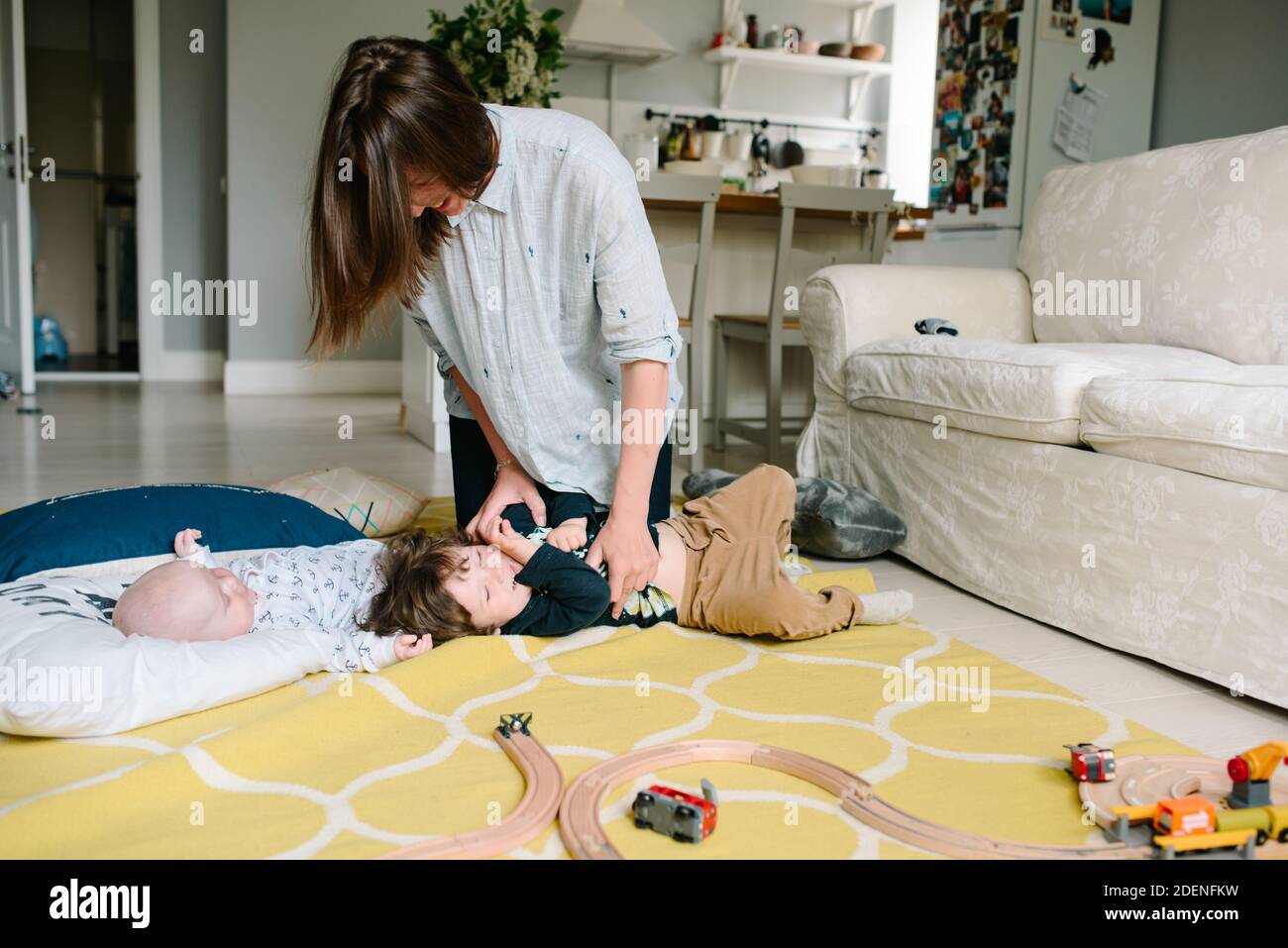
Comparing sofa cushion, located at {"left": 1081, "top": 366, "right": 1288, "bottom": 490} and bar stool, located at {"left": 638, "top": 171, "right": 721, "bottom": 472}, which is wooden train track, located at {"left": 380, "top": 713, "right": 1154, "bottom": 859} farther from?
bar stool, located at {"left": 638, "top": 171, "right": 721, "bottom": 472}

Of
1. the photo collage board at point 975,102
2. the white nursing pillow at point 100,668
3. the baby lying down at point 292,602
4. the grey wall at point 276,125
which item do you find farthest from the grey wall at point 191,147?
the white nursing pillow at point 100,668

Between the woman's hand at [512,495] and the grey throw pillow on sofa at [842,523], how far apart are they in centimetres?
77

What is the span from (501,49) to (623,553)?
7.94ft

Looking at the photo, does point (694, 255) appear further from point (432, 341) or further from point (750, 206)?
point (432, 341)

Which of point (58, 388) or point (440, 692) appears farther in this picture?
point (58, 388)

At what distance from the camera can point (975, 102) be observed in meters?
4.89

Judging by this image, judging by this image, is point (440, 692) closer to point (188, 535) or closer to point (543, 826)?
point (543, 826)

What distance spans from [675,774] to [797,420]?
10.00 ft

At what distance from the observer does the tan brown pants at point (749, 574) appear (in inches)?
69.5

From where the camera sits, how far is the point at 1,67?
486cm

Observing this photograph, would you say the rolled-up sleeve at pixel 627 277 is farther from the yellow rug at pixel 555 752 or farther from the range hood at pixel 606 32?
the range hood at pixel 606 32

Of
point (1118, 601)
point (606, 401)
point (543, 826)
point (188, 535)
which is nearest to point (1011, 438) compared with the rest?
point (1118, 601)

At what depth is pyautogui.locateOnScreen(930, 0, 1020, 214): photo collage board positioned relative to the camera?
4.67 metres

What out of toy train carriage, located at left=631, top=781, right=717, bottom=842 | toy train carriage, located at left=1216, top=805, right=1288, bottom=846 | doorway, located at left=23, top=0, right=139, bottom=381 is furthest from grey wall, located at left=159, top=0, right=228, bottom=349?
toy train carriage, located at left=1216, top=805, right=1288, bottom=846
